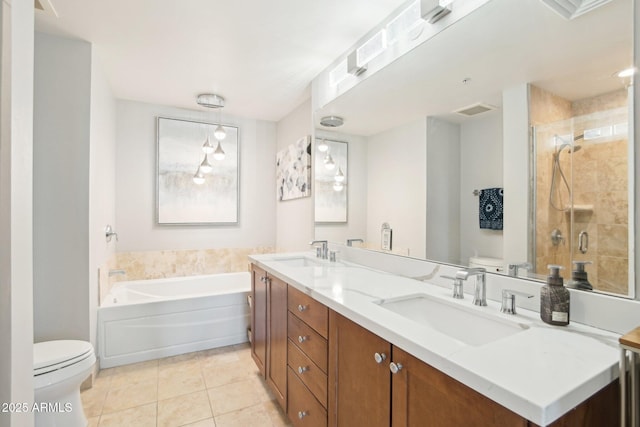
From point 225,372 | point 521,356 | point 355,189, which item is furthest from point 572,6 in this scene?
point 225,372

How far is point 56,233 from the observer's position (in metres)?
2.17

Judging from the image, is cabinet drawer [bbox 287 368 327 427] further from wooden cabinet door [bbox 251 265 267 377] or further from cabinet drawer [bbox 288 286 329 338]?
wooden cabinet door [bbox 251 265 267 377]

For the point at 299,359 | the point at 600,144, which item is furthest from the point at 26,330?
the point at 600,144

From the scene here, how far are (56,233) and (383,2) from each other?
2.65 meters

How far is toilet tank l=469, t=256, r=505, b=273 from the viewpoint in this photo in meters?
1.30

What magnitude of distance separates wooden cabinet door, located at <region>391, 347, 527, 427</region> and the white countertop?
3cm

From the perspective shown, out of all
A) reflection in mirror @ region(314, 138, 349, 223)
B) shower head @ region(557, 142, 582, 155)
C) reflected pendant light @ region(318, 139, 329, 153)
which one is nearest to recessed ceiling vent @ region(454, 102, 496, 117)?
shower head @ region(557, 142, 582, 155)

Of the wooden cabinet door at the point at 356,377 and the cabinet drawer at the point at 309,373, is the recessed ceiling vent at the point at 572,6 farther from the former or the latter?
the cabinet drawer at the point at 309,373

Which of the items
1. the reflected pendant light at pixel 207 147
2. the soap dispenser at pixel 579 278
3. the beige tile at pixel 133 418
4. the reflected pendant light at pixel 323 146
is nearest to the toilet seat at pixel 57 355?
the beige tile at pixel 133 418

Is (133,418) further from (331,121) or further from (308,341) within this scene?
Answer: (331,121)

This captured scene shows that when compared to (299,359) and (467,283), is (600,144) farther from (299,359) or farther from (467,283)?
(299,359)

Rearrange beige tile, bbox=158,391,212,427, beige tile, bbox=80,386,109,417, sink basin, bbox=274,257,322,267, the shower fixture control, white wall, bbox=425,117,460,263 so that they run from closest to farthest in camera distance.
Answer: the shower fixture control
white wall, bbox=425,117,460,263
beige tile, bbox=158,391,212,427
beige tile, bbox=80,386,109,417
sink basin, bbox=274,257,322,267

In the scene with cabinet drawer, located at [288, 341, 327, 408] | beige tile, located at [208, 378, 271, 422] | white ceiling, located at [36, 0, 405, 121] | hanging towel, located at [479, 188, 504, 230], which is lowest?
beige tile, located at [208, 378, 271, 422]

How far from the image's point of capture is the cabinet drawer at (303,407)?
1384 mm
